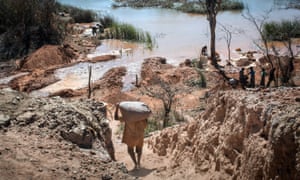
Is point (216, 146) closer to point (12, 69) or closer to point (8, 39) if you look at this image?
point (12, 69)

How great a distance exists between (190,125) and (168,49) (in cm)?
1642

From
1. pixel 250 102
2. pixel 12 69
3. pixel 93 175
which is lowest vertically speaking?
pixel 12 69

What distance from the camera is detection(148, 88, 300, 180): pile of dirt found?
3.66 meters

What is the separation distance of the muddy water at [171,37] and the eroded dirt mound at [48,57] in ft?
5.49

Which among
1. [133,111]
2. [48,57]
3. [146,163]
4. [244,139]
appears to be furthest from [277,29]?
[244,139]

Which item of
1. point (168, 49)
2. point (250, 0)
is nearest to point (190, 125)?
point (168, 49)

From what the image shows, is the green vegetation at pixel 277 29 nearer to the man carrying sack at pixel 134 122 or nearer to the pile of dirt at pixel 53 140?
the man carrying sack at pixel 134 122

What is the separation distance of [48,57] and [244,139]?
15.5m

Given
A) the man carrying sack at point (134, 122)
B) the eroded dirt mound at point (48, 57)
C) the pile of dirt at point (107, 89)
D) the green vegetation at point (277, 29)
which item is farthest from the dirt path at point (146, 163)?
the green vegetation at point (277, 29)

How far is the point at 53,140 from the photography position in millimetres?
4586

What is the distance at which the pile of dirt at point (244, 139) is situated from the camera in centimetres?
366

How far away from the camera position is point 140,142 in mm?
6957

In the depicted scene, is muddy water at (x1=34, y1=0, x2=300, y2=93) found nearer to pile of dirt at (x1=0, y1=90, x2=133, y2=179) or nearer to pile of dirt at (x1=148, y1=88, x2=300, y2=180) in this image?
pile of dirt at (x1=148, y1=88, x2=300, y2=180)

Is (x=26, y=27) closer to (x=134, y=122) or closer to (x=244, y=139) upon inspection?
(x=134, y=122)
